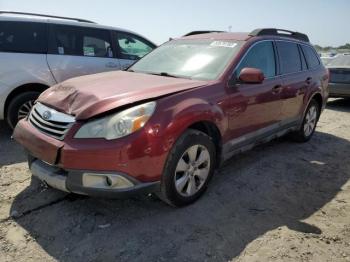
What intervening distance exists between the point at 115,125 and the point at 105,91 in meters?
0.57

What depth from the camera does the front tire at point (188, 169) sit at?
337cm

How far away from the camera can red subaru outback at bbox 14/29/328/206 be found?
309 cm

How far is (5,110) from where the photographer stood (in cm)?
557

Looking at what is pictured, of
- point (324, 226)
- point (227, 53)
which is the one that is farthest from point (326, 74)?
point (324, 226)

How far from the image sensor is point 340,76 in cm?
993

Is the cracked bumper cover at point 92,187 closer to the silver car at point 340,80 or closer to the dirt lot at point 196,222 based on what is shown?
the dirt lot at point 196,222

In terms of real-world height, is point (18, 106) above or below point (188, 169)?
below

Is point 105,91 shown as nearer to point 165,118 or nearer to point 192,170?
point 165,118

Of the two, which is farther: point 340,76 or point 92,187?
point 340,76

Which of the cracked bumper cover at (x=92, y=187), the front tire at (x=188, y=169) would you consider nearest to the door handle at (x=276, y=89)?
the front tire at (x=188, y=169)

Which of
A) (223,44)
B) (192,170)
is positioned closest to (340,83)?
(223,44)

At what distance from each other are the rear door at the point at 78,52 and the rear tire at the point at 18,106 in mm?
543

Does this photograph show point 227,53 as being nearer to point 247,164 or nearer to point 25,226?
point 247,164

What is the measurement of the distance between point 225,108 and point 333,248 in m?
1.65
